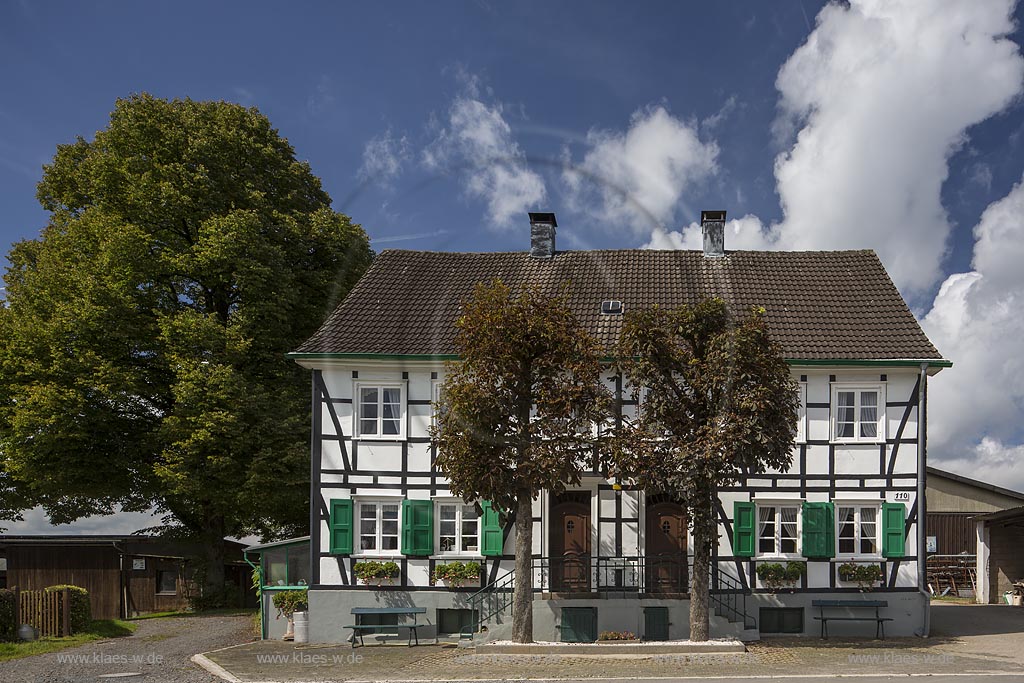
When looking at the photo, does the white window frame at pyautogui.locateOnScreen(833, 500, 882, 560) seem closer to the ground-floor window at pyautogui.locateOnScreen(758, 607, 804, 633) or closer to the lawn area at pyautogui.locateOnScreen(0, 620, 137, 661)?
the ground-floor window at pyautogui.locateOnScreen(758, 607, 804, 633)

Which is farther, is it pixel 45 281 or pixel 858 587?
pixel 45 281

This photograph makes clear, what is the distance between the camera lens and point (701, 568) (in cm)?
1628

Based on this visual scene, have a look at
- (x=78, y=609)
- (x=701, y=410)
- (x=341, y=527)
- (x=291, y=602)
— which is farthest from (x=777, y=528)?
(x=78, y=609)

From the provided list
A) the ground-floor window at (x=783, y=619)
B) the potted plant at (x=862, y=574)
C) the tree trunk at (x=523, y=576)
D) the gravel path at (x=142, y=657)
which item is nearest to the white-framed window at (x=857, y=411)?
the potted plant at (x=862, y=574)

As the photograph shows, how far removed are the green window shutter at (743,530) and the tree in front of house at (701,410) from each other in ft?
8.94

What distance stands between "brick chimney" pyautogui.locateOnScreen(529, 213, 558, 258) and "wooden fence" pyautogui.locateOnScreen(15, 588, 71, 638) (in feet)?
45.3

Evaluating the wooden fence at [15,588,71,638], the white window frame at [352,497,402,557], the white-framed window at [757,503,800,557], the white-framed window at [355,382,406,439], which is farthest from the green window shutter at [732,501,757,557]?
the wooden fence at [15,588,71,638]

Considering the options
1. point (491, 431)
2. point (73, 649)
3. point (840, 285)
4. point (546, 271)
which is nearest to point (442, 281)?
point (546, 271)

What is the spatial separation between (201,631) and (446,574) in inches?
277

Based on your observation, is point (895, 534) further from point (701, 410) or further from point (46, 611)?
point (46, 611)

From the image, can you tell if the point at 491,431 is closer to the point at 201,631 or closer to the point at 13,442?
the point at 201,631

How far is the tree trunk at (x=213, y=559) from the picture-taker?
2647 centimetres

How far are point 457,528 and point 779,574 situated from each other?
709 cm

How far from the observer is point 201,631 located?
21.3 m
